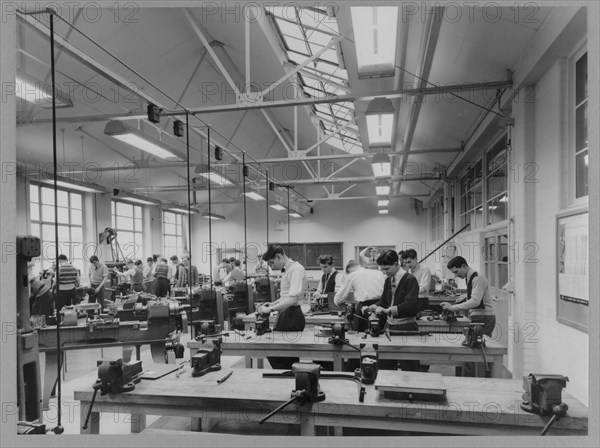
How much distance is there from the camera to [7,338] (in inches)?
69.7

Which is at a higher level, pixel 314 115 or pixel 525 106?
pixel 314 115

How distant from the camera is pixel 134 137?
4.00 metres

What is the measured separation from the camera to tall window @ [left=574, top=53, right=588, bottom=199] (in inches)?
107

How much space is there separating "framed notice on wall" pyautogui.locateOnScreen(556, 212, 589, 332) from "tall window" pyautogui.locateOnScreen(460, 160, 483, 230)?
10.6 ft

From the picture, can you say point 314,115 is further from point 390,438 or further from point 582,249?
point 390,438

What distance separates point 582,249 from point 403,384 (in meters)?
1.61

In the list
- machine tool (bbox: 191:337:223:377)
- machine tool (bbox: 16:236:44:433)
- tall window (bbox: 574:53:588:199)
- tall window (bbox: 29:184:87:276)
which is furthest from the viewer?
tall window (bbox: 29:184:87:276)

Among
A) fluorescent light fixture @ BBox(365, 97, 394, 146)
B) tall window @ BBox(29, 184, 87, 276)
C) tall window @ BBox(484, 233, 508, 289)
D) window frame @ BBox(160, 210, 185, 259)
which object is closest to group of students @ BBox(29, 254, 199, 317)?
tall window @ BBox(29, 184, 87, 276)

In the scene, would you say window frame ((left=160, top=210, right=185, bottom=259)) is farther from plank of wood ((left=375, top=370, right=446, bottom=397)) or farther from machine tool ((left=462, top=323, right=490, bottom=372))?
plank of wood ((left=375, top=370, right=446, bottom=397))

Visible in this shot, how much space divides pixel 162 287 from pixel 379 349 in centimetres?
607

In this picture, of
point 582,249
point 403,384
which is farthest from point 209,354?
point 582,249

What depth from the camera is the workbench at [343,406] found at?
1767mm

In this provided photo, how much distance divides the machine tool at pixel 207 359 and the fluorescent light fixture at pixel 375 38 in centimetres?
216

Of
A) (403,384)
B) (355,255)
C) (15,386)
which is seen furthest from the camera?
(355,255)
